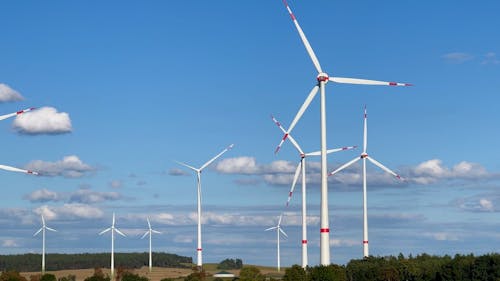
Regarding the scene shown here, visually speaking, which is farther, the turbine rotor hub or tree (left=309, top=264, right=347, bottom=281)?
tree (left=309, top=264, right=347, bottom=281)

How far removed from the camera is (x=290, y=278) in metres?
200

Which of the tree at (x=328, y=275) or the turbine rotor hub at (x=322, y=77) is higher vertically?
the turbine rotor hub at (x=322, y=77)

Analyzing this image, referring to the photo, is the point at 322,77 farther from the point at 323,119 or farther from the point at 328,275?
the point at 328,275

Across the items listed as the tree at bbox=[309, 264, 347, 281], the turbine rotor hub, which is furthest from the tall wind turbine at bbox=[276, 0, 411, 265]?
the tree at bbox=[309, 264, 347, 281]

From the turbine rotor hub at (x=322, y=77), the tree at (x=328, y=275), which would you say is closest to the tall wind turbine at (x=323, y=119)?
the turbine rotor hub at (x=322, y=77)

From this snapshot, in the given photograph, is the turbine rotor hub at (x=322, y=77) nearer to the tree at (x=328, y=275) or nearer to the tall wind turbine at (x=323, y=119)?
the tall wind turbine at (x=323, y=119)

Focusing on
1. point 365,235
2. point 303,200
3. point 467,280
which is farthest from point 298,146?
point 467,280

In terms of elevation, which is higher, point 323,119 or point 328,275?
point 323,119

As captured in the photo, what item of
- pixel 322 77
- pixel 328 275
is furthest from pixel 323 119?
pixel 328 275

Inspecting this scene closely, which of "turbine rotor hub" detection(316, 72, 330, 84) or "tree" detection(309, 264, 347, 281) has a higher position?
"turbine rotor hub" detection(316, 72, 330, 84)

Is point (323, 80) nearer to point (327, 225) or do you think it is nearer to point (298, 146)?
point (327, 225)

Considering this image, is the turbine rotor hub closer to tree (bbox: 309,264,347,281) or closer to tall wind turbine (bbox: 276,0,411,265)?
tall wind turbine (bbox: 276,0,411,265)

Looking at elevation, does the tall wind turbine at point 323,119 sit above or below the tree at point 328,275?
above

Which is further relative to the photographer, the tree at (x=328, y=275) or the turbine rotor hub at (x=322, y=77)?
the tree at (x=328, y=275)
